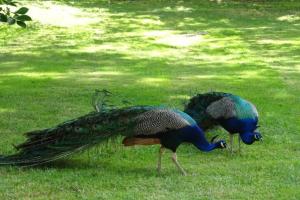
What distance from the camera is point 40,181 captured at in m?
6.60

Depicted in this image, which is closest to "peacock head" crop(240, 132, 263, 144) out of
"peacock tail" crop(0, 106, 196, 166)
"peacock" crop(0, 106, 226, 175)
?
"peacock" crop(0, 106, 226, 175)

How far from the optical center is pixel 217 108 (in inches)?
320

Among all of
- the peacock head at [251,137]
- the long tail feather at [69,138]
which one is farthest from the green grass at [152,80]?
the peacock head at [251,137]

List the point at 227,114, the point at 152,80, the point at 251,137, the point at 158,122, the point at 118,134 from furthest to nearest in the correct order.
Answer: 1. the point at 152,80
2. the point at 227,114
3. the point at 251,137
4. the point at 118,134
5. the point at 158,122

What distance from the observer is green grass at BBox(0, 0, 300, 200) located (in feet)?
21.6

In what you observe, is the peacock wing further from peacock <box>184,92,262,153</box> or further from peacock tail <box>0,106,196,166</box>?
peacock <box>184,92,262,153</box>

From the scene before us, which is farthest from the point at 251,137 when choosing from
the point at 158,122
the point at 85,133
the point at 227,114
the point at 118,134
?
the point at 85,133

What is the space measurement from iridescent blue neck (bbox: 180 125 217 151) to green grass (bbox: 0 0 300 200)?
30 centimetres

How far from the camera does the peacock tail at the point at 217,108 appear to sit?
25.9ft

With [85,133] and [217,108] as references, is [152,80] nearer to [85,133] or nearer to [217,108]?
[217,108]

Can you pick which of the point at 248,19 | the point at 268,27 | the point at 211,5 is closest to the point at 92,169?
the point at 268,27

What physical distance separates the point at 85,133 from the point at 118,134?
0.35m

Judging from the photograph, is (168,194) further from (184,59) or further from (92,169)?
(184,59)

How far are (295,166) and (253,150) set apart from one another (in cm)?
99
